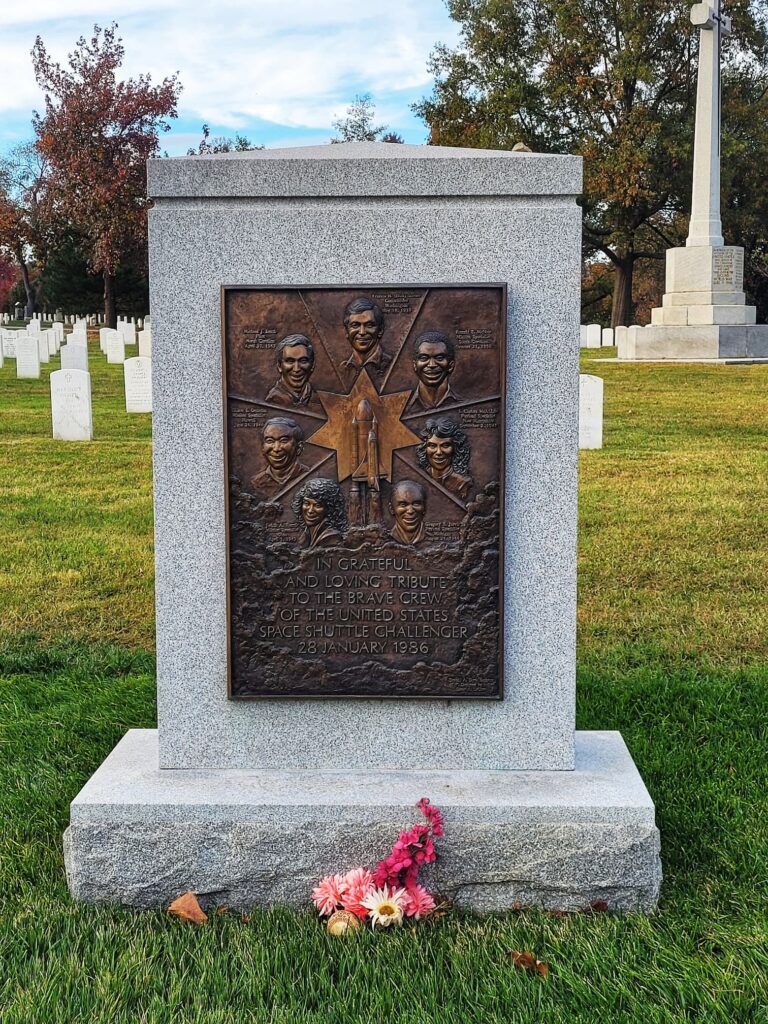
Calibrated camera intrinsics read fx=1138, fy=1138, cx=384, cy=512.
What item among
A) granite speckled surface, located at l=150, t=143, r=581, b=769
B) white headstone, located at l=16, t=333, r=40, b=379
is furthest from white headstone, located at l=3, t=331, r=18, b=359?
granite speckled surface, located at l=150, t=143, r=581, b=769

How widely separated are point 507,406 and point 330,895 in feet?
4.88

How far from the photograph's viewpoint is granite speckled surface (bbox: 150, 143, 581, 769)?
130 inches

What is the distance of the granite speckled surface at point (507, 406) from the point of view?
329 cm

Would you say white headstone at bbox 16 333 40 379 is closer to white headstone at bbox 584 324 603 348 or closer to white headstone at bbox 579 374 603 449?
white headstone at bbox 579 374 603 449

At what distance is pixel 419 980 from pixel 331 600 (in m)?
1.12

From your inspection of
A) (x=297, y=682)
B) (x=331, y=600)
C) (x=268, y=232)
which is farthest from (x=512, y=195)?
(x=297, y=682)

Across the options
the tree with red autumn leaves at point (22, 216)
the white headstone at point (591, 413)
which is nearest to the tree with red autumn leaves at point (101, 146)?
the tree with red autumn leaves at point (22, 216)

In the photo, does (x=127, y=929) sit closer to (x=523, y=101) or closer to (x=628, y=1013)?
(x=628, y=1013)

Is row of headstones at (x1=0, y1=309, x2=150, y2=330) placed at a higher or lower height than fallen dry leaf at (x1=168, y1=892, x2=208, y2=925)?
higher

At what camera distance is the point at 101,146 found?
1506 inches

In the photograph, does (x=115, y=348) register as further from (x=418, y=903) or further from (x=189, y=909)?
(x=418, y=903)

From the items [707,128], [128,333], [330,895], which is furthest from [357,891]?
[128,333]

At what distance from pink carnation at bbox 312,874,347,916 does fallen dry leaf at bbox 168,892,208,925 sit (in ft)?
1.07

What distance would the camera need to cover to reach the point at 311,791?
336 cm
